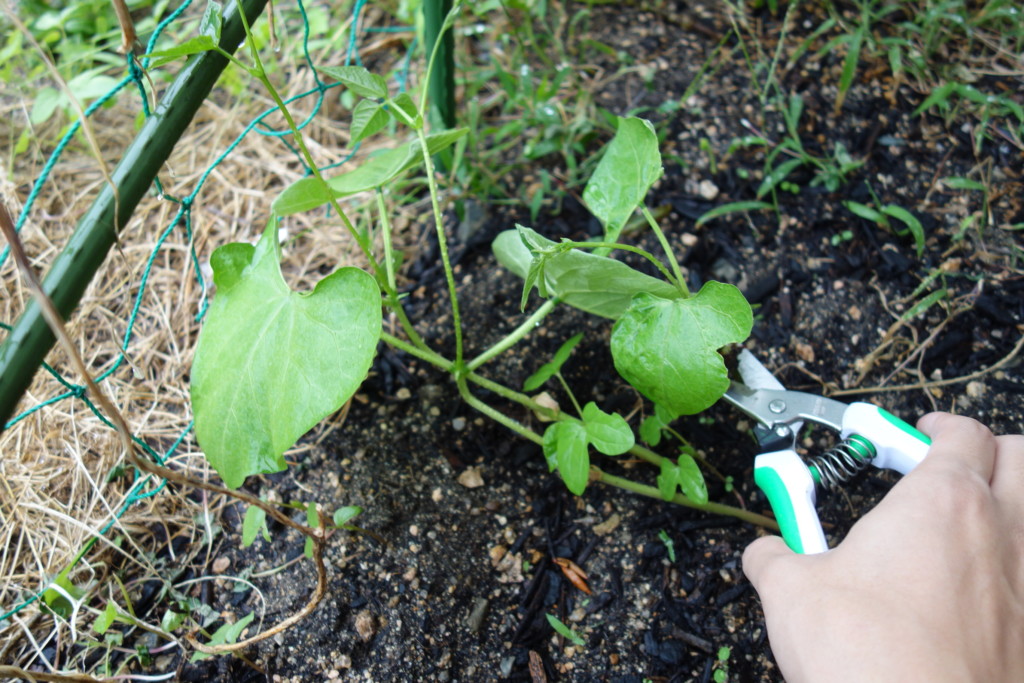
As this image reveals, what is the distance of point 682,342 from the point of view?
0.90 m

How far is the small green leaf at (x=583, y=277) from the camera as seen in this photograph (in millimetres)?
924

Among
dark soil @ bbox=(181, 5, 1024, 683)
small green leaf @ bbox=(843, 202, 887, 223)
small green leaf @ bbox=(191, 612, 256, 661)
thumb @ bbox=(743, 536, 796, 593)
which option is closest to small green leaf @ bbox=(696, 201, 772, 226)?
dark soil @ bbox=(181, 5, 1024, 683)

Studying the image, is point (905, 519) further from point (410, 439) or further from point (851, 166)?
point (851, 166)

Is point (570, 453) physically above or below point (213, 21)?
below

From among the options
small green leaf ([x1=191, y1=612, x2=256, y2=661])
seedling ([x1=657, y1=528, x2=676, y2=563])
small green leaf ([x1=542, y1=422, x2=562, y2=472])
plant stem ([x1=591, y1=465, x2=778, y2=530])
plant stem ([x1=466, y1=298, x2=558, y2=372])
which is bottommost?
seedling ([x1=657, y1=528, x2=676, y2=563])

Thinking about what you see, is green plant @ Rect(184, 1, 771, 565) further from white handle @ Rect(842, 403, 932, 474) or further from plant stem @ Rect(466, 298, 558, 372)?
white handle @ Rect(842, 403, 932, 474)

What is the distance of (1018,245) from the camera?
1385 mm

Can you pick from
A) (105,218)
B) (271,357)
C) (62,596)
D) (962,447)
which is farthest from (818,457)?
(62,596)

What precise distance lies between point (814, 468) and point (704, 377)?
0.24 m

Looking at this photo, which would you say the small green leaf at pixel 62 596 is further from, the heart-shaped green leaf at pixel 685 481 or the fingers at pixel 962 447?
the fingers at pixel 962 447

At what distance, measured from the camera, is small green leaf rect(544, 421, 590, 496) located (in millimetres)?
954

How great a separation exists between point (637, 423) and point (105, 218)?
0.86 m

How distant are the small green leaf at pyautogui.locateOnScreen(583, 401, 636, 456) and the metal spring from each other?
0.27m

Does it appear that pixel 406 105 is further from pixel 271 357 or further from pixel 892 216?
pixel 892 216
